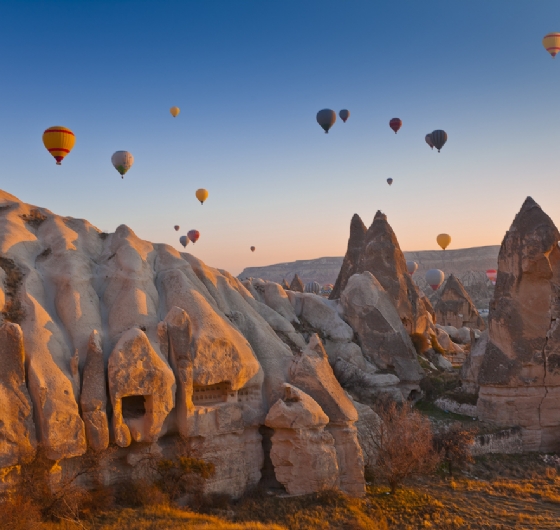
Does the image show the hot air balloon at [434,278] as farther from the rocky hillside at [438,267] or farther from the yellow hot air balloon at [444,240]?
the rocky hillside at [438,267]

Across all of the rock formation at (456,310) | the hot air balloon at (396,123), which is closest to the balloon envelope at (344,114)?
the hot air balloon at (396,123)

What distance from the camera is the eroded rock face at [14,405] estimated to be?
11.7 meters

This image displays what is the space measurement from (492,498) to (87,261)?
12.7m

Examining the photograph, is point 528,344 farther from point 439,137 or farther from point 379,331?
point 439,137

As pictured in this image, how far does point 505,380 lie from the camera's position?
21625 millimetres

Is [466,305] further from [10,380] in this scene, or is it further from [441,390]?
[10,380]

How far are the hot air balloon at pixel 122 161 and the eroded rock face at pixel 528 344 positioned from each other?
16146mm

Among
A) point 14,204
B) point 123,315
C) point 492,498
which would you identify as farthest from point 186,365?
point 492,498

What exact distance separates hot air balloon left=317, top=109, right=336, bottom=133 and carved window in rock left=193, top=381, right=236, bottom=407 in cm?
2119

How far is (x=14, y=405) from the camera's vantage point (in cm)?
1205

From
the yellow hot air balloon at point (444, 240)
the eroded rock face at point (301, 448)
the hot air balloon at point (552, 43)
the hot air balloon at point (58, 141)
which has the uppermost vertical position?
the hot air balloon at point (552, 43)

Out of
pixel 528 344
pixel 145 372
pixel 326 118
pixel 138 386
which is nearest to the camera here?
pixel 138 386

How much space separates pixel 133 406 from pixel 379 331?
1302cm

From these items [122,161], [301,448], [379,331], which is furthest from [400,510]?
[122,161]
